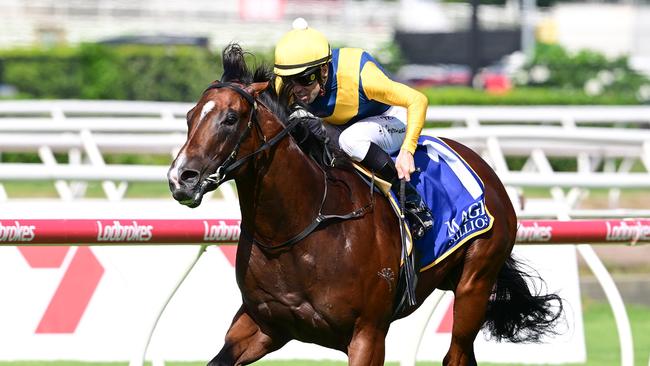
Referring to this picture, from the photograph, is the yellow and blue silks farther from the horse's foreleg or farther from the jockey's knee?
the horse's foreleg

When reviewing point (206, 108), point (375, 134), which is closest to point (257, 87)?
point (206, 108)

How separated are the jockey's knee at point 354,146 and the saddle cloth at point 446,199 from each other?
28 centimetres

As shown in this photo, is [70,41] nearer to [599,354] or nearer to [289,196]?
[599,354]

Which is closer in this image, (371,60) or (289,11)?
(371,60)

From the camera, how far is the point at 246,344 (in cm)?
429

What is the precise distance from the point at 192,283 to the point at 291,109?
2.02 m

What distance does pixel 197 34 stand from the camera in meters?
34.5

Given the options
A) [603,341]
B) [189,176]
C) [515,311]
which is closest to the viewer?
[189,176]

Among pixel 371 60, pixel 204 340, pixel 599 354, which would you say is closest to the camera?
pixel 371 60

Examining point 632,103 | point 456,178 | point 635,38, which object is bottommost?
point 635,38

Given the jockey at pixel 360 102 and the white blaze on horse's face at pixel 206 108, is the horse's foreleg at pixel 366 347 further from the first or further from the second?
the white blaze on horse's face at pixel 206 108

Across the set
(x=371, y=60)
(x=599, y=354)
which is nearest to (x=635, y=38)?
(x=599, y=354)

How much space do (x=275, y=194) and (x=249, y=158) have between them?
18 cm

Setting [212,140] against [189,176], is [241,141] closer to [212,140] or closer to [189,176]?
[212,140]
